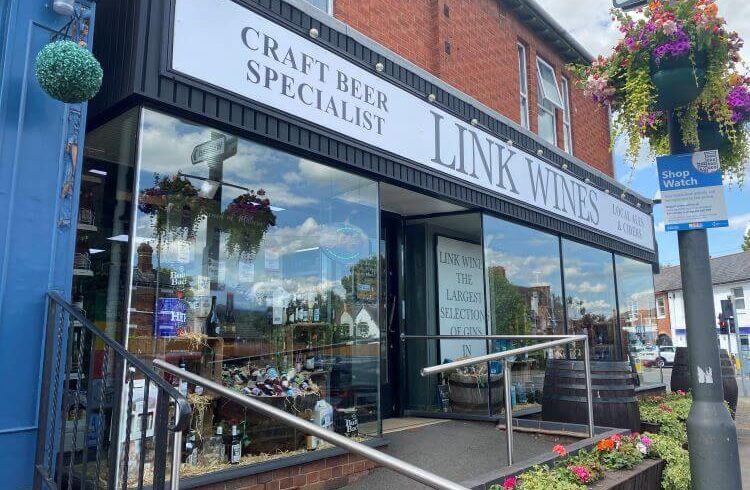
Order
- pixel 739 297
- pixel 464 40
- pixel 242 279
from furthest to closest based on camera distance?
pixel 739 297 → pixel 464 40 → pixel 242 279

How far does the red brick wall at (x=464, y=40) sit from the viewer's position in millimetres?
6852

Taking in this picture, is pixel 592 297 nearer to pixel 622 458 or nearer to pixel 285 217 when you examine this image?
pixel 622 458

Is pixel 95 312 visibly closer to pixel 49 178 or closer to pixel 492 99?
pixel 49 178

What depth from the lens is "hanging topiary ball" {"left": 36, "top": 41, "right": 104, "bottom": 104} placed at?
3.15 m

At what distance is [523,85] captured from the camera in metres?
10.1

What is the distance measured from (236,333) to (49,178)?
6.00 ft

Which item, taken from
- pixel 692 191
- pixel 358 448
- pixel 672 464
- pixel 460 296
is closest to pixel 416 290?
pixel 460 296

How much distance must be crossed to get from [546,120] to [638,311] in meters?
4.96

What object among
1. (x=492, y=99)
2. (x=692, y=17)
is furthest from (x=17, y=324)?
(x=492, y=99)

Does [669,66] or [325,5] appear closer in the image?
[669,66]

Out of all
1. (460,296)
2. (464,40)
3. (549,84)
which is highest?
(549,84)

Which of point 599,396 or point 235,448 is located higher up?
point 599,396

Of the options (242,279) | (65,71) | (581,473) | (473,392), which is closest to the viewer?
(65,71)

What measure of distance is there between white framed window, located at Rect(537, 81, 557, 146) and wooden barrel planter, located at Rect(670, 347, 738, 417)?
434 centimetres
